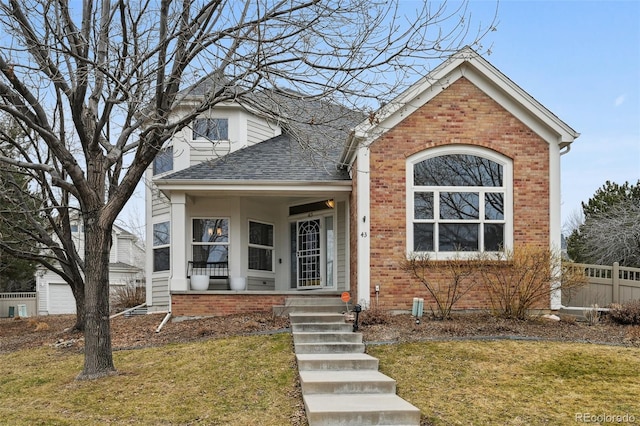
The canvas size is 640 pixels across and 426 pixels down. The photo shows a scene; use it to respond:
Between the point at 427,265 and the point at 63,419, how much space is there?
710 cm

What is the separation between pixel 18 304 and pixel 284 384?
858 inches

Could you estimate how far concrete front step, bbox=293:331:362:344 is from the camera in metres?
9.02

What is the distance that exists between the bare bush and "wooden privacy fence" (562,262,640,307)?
9.21 ft

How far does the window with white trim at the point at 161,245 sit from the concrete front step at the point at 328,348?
7717mm

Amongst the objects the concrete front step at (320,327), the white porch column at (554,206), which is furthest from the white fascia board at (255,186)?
the white porch column at (554,206)

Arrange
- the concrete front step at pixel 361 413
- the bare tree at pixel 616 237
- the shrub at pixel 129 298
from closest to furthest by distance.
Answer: the concrete front step at pixel 361 413 < the bare tree at pixel 616 237 < the shrub at pixel 129 298

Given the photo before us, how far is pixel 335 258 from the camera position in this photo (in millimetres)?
14164

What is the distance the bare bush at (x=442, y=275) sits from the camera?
1104 centimetres

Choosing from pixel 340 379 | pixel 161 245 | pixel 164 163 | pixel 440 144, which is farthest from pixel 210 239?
pixel 340 379

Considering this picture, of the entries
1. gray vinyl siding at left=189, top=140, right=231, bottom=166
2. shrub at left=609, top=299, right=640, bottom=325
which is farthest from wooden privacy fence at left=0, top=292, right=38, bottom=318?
shrub at left=609, top=299, right=640, bottom=325

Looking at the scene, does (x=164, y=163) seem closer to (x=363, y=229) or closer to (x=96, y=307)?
(x=363, y=229)

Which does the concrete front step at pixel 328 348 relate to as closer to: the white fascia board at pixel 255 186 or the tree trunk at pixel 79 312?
the white fascia board at pixel 255 186

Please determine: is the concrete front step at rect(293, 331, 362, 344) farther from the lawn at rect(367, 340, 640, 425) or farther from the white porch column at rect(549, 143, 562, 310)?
the white porch column at rect(549, 143, 562, 310)

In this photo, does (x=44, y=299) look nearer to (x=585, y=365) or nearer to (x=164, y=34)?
(x=164, y=34)
